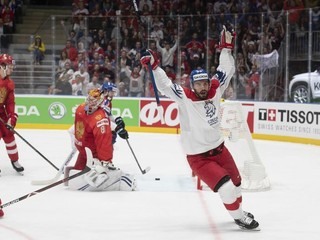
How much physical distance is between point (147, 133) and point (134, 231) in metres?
6.95

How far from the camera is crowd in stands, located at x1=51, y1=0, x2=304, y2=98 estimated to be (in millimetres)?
11477

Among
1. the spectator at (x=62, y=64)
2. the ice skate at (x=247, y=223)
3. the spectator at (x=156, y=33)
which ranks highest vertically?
the spectator at (x=156, y=33)

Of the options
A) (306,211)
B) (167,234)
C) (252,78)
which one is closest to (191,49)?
(252,78)

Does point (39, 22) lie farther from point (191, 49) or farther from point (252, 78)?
point (252, 78)

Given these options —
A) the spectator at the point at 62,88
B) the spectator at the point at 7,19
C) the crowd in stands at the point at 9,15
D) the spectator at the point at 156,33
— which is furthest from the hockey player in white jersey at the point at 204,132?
the spectator at the point at 7,19

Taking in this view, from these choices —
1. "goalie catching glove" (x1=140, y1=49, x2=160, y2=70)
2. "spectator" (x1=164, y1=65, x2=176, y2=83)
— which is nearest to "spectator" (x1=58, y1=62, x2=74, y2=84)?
"spectator" (x1=164, y1=65, x2=176, y2=83)

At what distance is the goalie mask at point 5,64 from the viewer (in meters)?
6.88

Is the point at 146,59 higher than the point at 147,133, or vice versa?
the point at 146,59

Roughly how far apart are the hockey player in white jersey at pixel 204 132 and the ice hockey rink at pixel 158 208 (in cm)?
24

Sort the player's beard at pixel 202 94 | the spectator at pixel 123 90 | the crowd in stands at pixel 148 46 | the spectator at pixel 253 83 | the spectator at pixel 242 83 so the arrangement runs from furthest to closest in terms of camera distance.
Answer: the spectator at pixel 123 90 < the crowd in stands at pixel 148 46 < the spectator at pixel 242 83 < the spectator at pixel 253 83 < the player's beard at pixel 202 94

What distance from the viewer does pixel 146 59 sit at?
4.70m

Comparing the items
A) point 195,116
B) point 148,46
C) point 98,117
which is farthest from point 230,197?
point 148,46

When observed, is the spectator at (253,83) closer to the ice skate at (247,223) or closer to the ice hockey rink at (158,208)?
the ice hockey rink at (158,208)

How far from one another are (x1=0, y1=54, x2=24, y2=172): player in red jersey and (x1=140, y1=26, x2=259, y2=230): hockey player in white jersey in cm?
265
